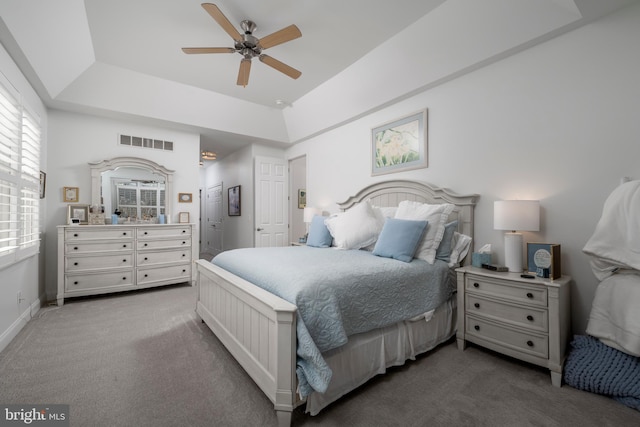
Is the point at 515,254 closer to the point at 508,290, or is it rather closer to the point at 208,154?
the point at 508,290

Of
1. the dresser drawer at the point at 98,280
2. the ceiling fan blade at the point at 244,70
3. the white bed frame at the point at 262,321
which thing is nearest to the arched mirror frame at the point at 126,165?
the dresser drawer at the point at 98,280

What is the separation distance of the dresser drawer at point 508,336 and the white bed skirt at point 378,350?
0.22 m

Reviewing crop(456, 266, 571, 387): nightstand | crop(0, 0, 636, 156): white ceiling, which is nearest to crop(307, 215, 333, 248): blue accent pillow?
crop(456, 266, 571, 387): nightstand

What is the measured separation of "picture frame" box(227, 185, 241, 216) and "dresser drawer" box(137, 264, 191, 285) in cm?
185

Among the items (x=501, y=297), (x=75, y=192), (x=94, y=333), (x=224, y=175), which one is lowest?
(x=94, y=333)

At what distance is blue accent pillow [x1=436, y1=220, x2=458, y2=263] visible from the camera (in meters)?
2.57

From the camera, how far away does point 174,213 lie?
456cm

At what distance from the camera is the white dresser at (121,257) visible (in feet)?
11.4

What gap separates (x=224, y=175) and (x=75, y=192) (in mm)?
3239

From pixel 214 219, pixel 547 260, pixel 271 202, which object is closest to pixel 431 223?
pixel 547 260

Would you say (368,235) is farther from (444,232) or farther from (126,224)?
(126,224)

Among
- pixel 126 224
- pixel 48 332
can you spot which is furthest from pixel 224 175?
pixel 48 332

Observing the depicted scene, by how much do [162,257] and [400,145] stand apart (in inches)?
147

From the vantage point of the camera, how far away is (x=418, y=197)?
10.4 ft
